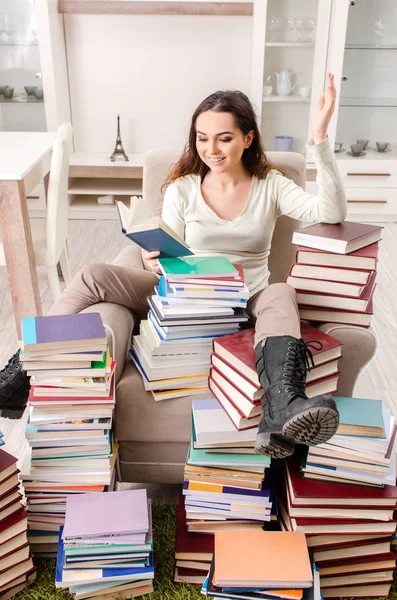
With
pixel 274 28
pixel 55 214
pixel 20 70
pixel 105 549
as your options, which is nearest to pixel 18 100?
pixel 20 70

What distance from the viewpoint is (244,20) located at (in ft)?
12.3

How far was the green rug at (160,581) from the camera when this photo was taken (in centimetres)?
137

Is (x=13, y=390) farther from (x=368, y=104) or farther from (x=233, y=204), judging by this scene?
(x=368, y=104)

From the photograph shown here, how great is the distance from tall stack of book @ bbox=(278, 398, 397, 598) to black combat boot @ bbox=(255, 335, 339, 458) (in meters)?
0.14

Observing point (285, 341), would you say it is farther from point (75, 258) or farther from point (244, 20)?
point (244, 20)

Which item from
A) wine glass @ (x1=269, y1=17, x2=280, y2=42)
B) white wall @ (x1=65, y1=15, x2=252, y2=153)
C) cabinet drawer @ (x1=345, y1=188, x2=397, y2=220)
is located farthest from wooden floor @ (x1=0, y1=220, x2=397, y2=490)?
wine glass @ (x1=269, y1=17, x2=280, y2=42)

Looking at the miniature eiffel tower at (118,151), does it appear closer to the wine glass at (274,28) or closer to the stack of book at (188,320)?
the wine glass at (274,28)

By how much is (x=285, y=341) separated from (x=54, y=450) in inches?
24.1

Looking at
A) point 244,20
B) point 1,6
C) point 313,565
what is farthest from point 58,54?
point 313,565

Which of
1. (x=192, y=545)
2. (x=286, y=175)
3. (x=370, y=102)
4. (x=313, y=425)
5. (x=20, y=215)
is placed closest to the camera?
(x=313, y=425)

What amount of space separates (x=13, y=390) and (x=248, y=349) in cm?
64

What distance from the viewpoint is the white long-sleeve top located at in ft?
5.97

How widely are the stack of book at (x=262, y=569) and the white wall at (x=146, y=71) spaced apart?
3189 millimetres

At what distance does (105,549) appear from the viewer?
1296 mm
